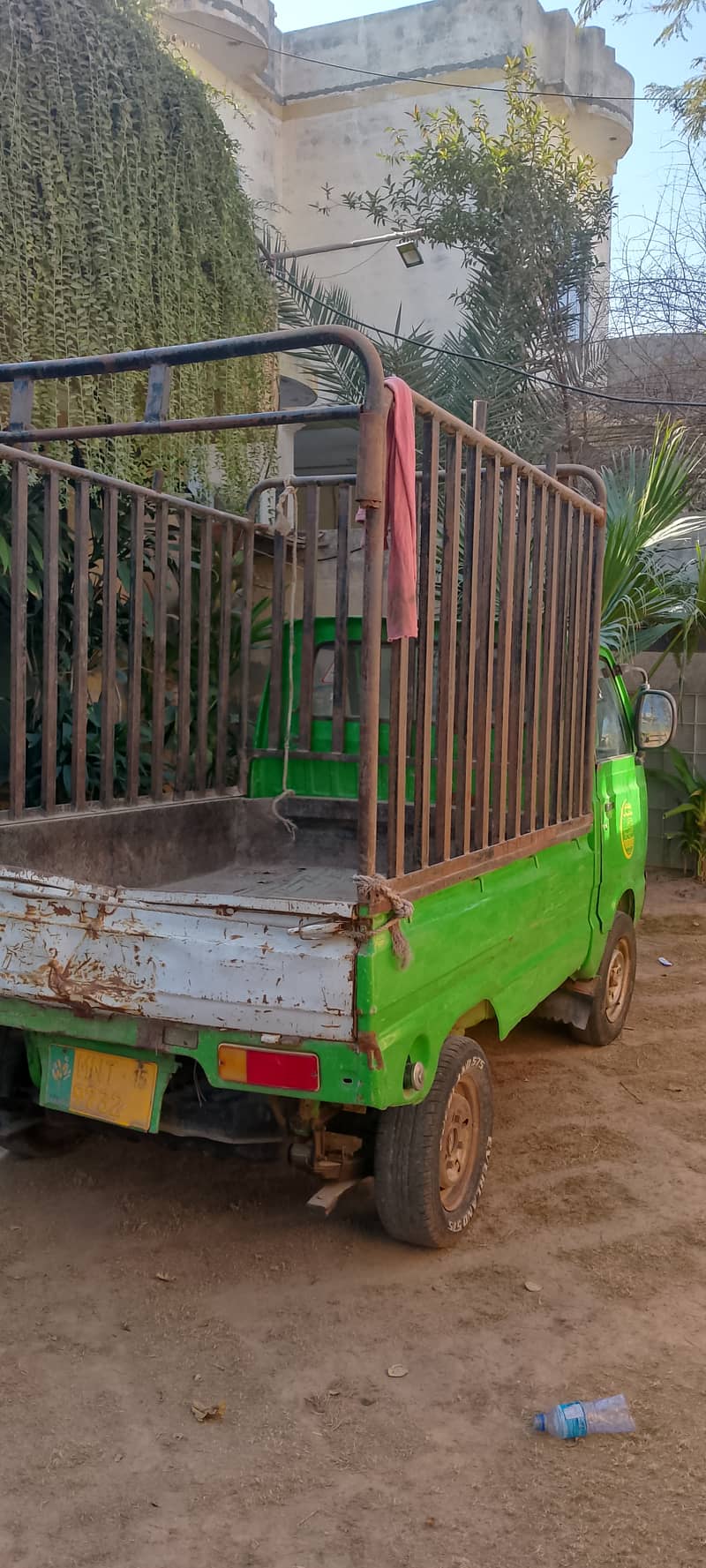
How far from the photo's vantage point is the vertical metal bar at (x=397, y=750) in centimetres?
275

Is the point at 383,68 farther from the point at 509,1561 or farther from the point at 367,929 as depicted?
the point at 509,1561

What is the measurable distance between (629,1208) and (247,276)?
6.30m

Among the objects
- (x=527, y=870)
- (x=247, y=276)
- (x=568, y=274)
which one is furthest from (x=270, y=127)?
(x=527, y=870)

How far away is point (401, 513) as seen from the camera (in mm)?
2705

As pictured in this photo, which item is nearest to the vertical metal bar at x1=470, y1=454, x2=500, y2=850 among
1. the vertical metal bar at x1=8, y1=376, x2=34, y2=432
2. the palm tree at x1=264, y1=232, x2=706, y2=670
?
the vertical metal bar at x1=8, y1=376, x2=34, y2=432

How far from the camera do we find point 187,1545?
79.8 inches

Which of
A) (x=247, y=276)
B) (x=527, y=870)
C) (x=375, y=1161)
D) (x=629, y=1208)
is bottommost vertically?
(x=629, y=1208)

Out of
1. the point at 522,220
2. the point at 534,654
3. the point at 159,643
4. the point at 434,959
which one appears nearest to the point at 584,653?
the point at 534,654

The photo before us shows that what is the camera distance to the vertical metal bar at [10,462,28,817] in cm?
367

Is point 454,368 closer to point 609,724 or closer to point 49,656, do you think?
point 609,724

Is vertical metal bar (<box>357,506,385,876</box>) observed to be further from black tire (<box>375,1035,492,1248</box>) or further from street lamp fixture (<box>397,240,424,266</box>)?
street lamp fixture (<box>397,240,424,266</box>)

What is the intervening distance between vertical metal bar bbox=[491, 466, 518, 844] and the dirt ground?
124cm

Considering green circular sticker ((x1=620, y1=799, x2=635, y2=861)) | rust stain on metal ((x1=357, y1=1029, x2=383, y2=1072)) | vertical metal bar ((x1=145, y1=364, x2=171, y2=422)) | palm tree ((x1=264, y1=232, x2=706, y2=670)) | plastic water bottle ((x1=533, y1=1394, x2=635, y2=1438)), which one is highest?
palm tree ((x1=264, y1=232, x2=706, y2=670))

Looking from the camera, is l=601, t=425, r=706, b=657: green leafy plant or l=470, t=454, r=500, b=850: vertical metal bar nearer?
l=470, t=454, r=500, b=850: vertical metal bar
